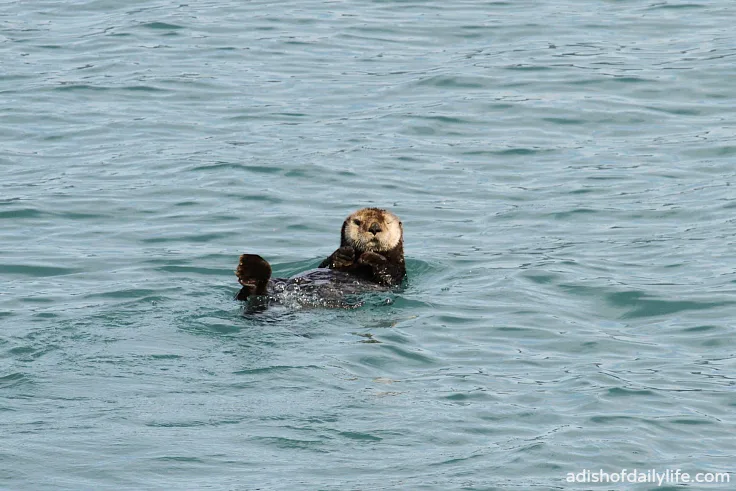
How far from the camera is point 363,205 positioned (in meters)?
9.91

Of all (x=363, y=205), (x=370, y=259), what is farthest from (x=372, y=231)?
(x=363, y=205)

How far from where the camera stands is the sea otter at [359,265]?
7.35 metres

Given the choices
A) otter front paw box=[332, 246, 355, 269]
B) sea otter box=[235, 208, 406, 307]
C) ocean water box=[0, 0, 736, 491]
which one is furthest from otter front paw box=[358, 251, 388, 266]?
ocean water box=[0, 0, 736, 491]

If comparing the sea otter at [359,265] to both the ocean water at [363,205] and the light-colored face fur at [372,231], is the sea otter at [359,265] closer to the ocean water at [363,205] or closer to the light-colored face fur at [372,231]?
the light-colored face fur at [372,231]

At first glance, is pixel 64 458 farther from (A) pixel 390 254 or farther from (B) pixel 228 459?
(A) pixel 390 254

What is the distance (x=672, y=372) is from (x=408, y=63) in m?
8.24

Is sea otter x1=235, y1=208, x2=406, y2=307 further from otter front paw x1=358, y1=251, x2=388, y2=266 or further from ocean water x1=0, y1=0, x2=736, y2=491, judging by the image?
ocean water x1=0, y1=0, x2=736, y2=491

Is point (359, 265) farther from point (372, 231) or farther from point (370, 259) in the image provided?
point (372, 231)

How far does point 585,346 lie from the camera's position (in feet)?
22.3

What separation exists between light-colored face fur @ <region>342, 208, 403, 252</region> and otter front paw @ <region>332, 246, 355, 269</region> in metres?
0.05

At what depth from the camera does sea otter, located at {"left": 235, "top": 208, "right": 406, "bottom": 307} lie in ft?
24.1

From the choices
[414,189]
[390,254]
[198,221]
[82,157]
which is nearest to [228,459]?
[390,254]

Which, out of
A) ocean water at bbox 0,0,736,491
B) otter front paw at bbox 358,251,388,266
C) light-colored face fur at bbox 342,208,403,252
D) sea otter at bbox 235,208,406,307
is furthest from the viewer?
light-colored face fur at bbox 342,208,403,252

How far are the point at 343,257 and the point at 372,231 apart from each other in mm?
249
